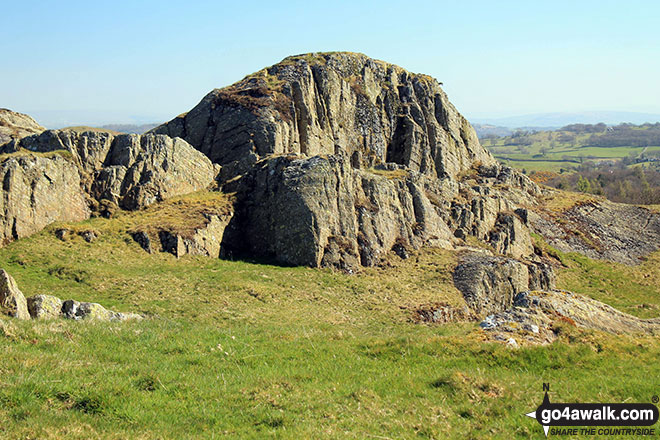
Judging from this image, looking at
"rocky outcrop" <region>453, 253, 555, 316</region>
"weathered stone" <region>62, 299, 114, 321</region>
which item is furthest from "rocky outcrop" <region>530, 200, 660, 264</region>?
"weathered stone" <region>62, 299, 114, 321</region>

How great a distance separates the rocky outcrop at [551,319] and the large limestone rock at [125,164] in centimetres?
3587

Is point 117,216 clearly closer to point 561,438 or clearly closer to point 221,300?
point 221,300

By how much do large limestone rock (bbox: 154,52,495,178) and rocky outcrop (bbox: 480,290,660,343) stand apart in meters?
38.1

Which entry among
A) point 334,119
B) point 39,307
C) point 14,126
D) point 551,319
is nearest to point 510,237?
point 334,119

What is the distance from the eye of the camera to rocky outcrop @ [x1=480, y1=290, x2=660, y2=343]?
1964cm

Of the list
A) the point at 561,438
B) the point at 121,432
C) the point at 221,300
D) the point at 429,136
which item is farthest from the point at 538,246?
the point at 121,432

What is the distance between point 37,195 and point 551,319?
39.3 m

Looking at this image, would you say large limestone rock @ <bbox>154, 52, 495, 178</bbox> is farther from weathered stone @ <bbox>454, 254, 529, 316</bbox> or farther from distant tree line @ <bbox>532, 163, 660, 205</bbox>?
distant tree line @ <bbox>532, 163, 660, 205</bbox>

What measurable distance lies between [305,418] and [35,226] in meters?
35.8

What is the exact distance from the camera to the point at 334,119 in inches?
2876

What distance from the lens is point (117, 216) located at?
144 ft

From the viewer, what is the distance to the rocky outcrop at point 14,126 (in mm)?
52438

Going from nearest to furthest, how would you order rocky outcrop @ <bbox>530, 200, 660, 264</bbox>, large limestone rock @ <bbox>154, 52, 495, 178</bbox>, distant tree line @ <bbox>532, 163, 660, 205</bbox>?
large limestone rock @ <bbox>154, 52, 495, 178</bbox>, rocky outcrop @ <bbox>530, 200, 660, 264</bbox>, distant tree line @ <bbox>532, 163, 660, 205</bbox>

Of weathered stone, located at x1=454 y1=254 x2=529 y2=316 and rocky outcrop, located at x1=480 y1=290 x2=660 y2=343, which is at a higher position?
rocky outcrop, located at x1=480 y1=290 x2=660 y2=343
